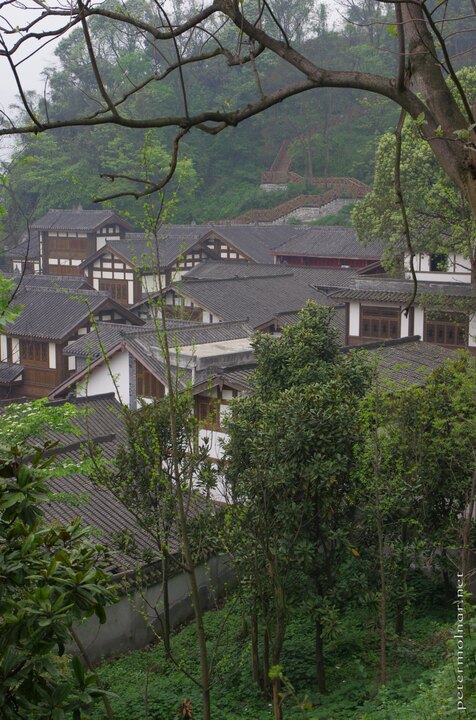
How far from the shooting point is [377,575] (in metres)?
9.86

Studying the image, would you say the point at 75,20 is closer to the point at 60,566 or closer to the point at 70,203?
the point at 60,566

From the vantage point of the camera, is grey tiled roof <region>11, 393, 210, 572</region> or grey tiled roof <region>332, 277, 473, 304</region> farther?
grey tiled roof <region>332, 277, 473, 304</region>

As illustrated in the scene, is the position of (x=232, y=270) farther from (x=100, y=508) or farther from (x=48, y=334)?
(x=100, y=508)

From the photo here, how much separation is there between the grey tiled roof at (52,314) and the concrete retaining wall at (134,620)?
50.4ft

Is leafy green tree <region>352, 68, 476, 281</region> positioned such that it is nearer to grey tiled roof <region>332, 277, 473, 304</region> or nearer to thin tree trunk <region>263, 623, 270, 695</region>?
grey tiled roof <region>332, 277, 473, 304</region>

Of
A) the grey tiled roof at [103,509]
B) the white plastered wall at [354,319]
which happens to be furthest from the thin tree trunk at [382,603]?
the white plastered wall at [354,319]

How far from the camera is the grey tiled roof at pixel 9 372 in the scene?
29.0m

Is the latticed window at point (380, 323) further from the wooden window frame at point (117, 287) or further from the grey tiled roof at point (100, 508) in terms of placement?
the wooden window frame at point (117, 287)

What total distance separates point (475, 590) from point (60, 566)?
1036 cm

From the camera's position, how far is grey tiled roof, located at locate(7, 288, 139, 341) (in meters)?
28.5

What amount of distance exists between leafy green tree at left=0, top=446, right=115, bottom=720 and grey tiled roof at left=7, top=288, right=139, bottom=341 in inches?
932

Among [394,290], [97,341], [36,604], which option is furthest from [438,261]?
[36,604]

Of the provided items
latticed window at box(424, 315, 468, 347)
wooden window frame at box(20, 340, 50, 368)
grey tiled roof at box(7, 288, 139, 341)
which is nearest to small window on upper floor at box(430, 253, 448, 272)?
latticed window at box(424, 315, 468, 347)

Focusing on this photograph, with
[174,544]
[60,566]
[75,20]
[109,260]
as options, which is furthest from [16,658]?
[109,260]
